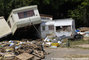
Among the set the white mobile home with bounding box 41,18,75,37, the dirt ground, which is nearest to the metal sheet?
the white mobile home with bounding box 41,18,75,37

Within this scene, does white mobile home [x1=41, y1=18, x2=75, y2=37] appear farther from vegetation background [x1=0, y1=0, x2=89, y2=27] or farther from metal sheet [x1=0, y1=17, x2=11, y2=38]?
vegetation background [x1=0, y1=0, x2=89, y2=27]

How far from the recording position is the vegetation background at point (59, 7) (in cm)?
2148

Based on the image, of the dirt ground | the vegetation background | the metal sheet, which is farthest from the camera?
the vegetation background

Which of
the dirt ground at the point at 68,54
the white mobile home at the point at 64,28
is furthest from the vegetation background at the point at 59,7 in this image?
the dirt ground at the point at 68,54

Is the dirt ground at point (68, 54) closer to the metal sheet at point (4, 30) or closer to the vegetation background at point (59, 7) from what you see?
the metal sheet at point (4, 30)

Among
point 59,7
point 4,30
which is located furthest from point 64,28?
point 59,7

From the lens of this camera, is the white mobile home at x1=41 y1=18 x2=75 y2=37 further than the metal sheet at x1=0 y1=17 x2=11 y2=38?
No

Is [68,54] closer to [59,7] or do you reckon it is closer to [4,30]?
[4,30]

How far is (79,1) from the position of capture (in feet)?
79.2

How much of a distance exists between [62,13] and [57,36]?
39.7ft

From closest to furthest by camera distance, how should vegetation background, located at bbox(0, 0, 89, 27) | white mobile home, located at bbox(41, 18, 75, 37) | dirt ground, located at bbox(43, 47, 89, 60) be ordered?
dirt ground, located at bbox(43, 47, 89, 60) < white mobile home, located at bbox(41, 18, 75, 37) < vegetation background, located at bbox(0, 0, 89, 27)

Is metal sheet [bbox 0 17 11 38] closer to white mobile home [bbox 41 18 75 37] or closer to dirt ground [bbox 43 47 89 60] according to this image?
white mobile home [bbox 41 18 75 37]

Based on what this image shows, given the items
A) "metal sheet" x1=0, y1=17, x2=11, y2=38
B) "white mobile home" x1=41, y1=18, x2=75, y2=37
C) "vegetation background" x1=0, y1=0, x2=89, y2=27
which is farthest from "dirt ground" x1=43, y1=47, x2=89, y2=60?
"vegetation background" x1=0, y1=0, x2=89, y2=27

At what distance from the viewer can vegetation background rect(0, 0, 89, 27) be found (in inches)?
846
